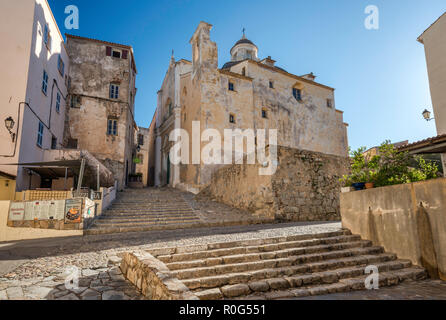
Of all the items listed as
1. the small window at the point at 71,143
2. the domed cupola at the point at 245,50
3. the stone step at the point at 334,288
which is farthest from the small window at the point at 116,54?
the stone step at the point at 334,288

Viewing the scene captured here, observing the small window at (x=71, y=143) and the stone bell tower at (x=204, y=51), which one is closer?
the small window at (x=71, y=143)

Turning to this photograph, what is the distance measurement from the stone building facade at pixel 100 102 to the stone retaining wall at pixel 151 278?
1550 cm

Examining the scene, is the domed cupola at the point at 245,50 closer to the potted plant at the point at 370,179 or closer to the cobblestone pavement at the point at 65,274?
the potted plant at the point at 370,179

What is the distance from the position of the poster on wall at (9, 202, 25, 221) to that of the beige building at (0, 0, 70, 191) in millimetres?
3384

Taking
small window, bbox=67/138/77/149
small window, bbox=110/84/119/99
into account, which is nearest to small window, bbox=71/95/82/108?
small window, bbox=110/84/119/99

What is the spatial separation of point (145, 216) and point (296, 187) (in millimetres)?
6437

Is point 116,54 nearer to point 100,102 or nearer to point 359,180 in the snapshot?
point 100,102

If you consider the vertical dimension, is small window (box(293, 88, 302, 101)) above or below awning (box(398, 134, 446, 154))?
above

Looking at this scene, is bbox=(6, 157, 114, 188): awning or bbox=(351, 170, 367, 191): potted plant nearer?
bbox=(351, 170, 367, 191): potted plant

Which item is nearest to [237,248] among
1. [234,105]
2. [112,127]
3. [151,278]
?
[151,278]

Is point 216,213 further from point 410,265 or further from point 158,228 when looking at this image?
point 410,265

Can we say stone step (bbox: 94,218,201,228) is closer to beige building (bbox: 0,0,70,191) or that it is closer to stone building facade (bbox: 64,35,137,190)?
beige building (bbox: 0,0,70,191)

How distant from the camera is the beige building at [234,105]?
18703mm

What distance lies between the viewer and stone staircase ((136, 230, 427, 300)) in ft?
12.6
